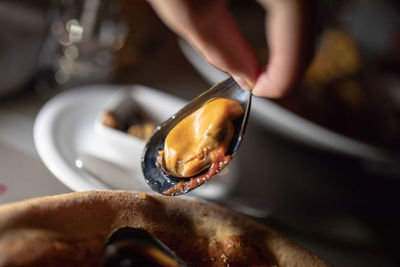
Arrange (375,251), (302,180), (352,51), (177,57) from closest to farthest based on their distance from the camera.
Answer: (375,251)
(302,180)
(177,57)
(352,51)

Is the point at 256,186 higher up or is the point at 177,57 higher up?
the point at 177,57

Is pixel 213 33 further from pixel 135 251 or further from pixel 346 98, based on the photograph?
pixel 346 98

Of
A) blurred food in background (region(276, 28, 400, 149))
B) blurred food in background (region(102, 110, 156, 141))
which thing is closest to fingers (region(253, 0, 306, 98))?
blurred food in background (region(102, 110, 156, 141))

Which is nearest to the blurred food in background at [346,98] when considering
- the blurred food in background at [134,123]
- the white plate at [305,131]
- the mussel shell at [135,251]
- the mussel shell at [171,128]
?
the white plate at [305,131]

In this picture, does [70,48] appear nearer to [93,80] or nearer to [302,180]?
[93,80]

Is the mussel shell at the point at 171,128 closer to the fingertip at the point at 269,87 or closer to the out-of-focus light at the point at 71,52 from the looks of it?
the fingertip at the point at 269,87

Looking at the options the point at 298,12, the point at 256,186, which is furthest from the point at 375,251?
the point at 298,12

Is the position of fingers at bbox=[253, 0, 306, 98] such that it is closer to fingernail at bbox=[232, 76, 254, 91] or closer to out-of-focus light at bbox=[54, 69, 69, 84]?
fingernail at bbox=[232, 76, 254, 91]
